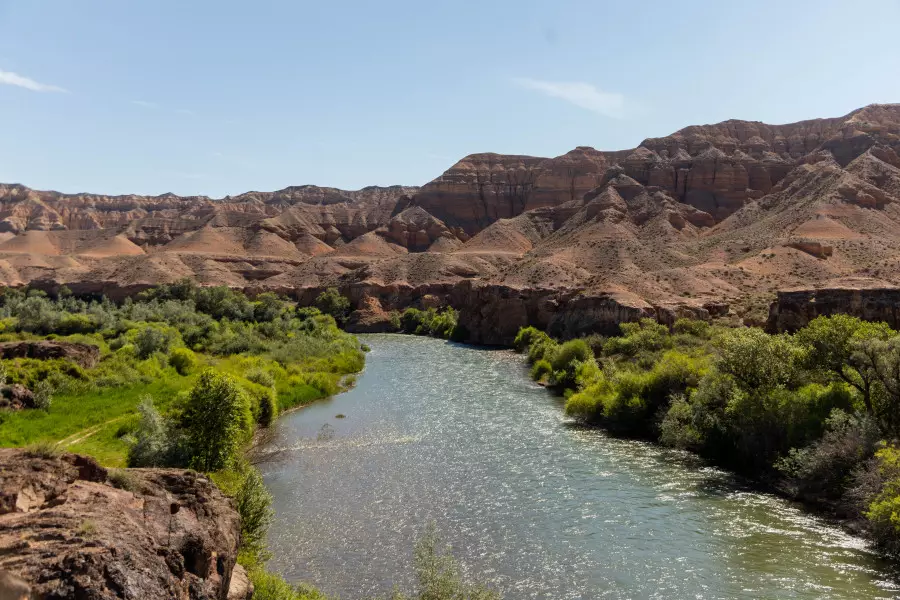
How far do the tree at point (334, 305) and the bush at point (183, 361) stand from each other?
188 ft

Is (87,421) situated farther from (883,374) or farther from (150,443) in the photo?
(883,374)

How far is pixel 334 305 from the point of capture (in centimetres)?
10338

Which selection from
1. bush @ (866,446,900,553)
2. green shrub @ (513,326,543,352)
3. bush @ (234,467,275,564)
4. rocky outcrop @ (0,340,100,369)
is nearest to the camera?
bush @ (234,467,275,564)

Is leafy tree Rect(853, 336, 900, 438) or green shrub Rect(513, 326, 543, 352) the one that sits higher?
leafy tree Rect(853, 336, 900, 438)

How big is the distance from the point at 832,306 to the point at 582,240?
57031 millimetres

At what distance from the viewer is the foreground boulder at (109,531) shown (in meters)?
8.32

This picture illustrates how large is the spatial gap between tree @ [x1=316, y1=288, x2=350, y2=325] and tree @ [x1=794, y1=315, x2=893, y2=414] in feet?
275

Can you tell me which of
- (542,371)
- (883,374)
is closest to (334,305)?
(542,371)

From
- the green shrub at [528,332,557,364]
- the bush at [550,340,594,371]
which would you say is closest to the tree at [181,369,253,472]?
the bush at [550,340,594,371]

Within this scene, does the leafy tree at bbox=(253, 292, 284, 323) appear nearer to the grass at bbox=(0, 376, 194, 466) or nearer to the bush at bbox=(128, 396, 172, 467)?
the grass at bbox=(0, 376, 194, 466)

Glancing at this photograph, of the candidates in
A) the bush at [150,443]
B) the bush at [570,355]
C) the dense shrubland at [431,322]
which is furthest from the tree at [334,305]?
the bush at [150,443]

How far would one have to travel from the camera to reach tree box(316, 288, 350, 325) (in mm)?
103062

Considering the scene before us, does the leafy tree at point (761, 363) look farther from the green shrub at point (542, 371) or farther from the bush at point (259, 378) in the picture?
the bush at point (259, 378)

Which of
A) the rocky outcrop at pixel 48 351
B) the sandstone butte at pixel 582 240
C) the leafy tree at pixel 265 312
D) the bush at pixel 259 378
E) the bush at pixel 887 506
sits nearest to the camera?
the bush at pixel 887 506
